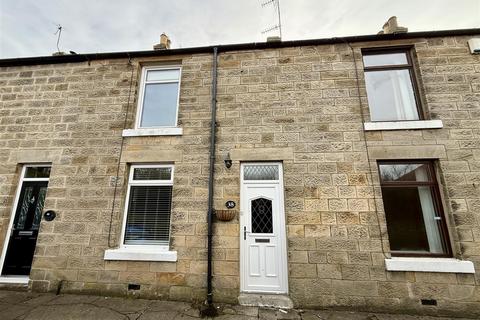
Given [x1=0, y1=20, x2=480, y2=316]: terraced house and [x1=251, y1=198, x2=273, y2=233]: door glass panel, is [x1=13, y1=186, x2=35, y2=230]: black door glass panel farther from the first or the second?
[x1=251, y1=198, x2=273, y2=233]: door glass panel

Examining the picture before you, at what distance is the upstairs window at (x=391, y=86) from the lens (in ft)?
15.6

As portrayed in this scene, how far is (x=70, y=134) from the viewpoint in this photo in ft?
16.9

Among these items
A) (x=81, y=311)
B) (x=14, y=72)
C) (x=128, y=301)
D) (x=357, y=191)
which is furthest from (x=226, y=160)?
(x=14, y=72)

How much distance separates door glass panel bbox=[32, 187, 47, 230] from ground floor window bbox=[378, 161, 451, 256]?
6974 mm

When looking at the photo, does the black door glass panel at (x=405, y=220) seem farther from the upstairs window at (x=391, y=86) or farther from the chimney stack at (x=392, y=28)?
the chimney stack at (x=392, y=28)

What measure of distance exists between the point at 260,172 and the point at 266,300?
227 centimetres

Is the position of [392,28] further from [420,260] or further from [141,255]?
[141,255]

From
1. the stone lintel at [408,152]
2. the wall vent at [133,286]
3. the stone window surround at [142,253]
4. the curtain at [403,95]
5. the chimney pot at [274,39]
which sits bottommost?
the wall vent at [133,286]

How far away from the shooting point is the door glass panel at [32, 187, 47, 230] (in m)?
4.92

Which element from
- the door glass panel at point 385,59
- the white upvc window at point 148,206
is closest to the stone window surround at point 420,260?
the door glass panel at point 385,59

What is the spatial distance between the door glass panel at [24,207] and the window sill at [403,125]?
7183 mm

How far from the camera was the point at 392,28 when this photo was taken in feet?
16.5

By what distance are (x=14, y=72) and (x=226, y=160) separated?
19.2ft

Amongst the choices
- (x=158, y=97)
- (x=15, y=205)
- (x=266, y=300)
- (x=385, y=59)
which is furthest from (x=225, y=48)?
(x=15, y=205)
